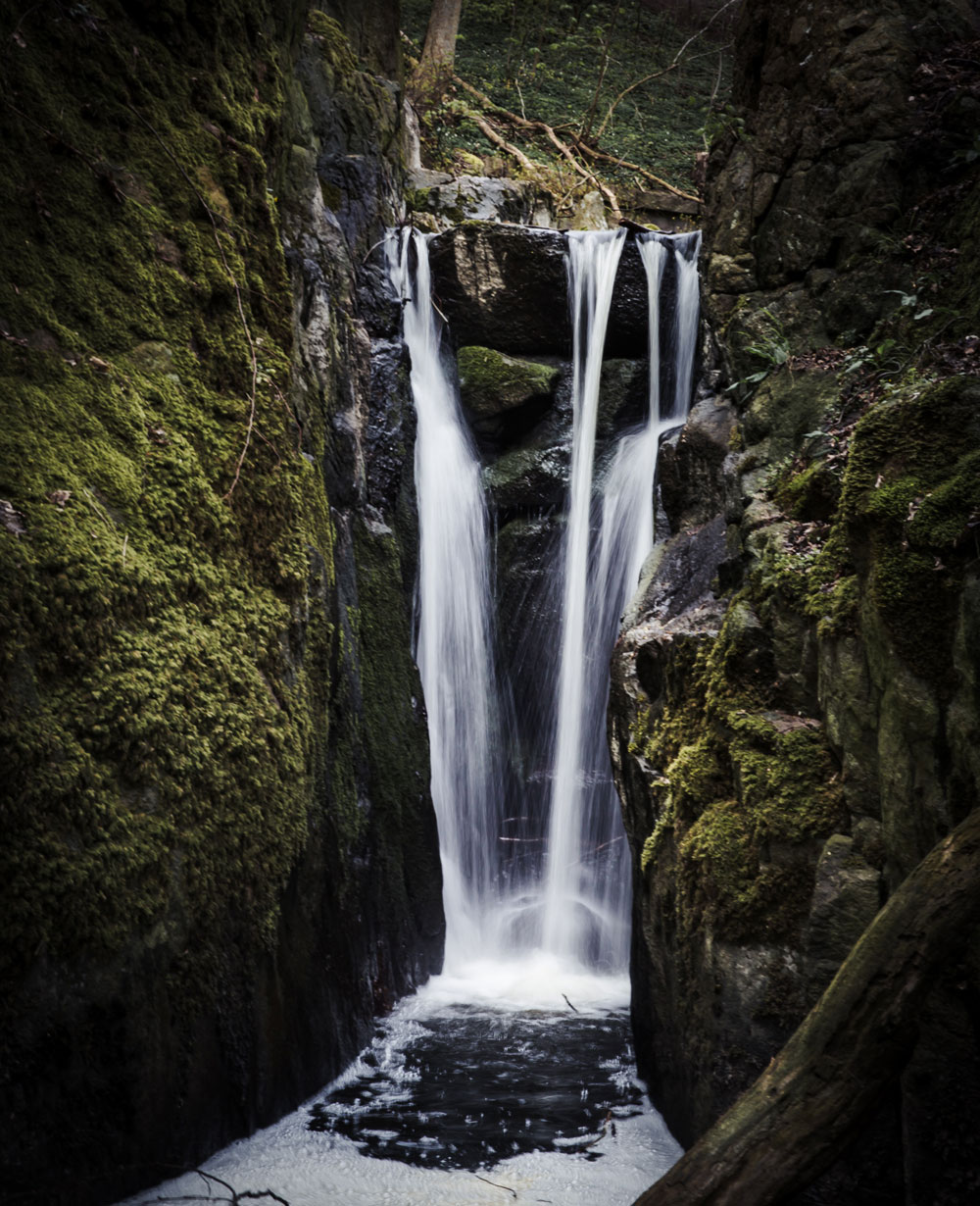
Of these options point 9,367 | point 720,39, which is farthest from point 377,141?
point 720,39

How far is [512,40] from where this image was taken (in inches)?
754

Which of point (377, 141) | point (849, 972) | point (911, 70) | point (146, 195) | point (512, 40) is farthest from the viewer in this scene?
point (512, 40)

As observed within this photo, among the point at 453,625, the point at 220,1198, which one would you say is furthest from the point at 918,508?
the point at 453,625

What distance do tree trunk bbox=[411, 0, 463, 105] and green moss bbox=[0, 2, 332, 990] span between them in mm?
10035

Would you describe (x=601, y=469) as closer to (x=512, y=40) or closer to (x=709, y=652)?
(x=709, y=652)

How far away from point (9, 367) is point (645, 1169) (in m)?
4.27

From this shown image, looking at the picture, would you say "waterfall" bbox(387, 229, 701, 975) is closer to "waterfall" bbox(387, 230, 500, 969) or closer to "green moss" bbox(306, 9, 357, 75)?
"waterfall" bbox(387, 230, 500, 969)

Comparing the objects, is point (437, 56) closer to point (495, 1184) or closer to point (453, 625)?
point (453, 625)

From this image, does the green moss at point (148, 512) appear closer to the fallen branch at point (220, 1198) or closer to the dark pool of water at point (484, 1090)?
the fallen branch at point (220, 1198)

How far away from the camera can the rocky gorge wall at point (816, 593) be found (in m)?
2.89

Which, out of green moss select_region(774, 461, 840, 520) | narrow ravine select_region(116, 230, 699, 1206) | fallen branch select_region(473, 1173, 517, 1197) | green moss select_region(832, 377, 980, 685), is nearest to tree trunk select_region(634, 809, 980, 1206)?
green moss select_region(832, 377, 980, 685)

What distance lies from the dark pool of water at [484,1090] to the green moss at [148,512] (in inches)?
47.0

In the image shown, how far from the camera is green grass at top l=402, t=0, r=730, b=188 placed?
16.2 m

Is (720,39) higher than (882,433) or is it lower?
higher
